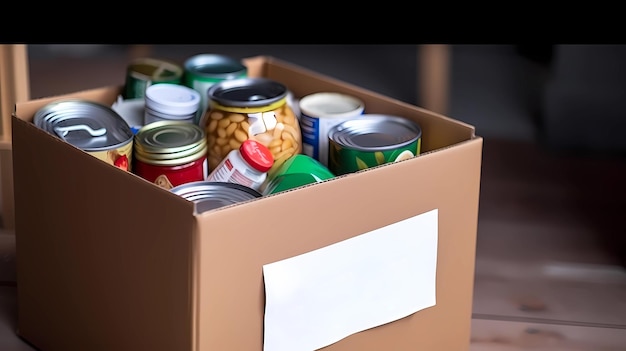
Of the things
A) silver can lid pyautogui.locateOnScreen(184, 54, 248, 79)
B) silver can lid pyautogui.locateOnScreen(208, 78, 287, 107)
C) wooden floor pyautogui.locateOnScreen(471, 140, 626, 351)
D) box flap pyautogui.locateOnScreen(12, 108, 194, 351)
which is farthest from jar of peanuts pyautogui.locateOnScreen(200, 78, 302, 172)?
wooden floor pyautogui.locateOnScreen(471, 140, 626, 351)

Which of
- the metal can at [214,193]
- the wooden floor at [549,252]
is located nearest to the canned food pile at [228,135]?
the metal can at [214,193]

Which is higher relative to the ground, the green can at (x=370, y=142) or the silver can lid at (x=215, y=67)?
the silver can lid at (x=215, y=67)

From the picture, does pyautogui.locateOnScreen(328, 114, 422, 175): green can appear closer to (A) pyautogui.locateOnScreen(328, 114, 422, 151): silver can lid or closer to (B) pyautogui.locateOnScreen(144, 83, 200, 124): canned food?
(A) pyautogui.locateOnScreen(328, 114, 422, 151): silver can lid

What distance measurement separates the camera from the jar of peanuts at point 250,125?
3.87 ft

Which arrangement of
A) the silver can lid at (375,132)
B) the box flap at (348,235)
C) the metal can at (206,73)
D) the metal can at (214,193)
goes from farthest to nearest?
the metal can at (206,73), the silver can lid at (375,132), the metal can at (214,193), the box flap at (348,235)

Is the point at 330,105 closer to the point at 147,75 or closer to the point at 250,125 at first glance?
the point at 250,125

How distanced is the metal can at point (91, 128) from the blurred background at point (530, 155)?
0.56 m

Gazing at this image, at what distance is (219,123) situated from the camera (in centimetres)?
120

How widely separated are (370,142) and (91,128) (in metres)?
0.36

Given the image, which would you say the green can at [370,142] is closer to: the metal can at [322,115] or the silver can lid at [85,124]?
the metal can at [322,115]

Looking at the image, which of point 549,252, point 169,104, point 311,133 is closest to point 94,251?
point 169,104

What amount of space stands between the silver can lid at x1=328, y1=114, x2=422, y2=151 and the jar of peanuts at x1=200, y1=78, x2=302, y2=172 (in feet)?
0.19
